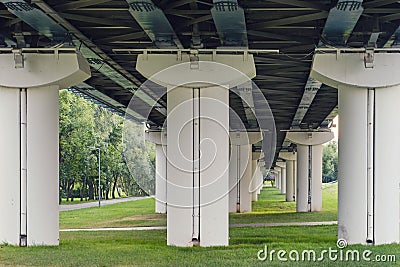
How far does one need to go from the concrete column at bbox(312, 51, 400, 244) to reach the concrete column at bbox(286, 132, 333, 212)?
3272 cm

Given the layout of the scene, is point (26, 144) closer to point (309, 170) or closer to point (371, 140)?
point (371, 140)

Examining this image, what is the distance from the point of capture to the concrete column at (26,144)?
21562mm

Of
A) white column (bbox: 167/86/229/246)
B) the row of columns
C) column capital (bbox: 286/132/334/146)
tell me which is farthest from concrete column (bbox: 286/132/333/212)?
white column (bbox: 167/86/229/246)

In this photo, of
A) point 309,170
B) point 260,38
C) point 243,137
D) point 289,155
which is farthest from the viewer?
point 289,155

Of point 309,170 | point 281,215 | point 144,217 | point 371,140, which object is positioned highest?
point 371,140

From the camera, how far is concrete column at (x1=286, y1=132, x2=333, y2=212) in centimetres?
5522

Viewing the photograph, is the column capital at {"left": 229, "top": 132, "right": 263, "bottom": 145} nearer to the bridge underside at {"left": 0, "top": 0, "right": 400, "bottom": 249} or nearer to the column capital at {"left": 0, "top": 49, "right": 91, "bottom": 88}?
the bridge underside at {"left": 0, "top": 0, "right": 400, "bottom": 249}

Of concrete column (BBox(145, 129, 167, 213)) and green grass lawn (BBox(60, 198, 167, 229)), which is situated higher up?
concrete column (BBox(145, 129, 167, 213))

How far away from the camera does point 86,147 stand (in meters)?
82.1

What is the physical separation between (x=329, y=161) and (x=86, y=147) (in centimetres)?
10046

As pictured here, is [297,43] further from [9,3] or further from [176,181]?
[9,3]

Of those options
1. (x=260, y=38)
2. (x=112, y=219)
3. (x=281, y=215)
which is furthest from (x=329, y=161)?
(x=260, y=38)

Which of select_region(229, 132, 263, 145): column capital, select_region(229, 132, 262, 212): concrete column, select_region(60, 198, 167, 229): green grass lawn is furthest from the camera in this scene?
select_region(229, 132, 262, 212): concrete column

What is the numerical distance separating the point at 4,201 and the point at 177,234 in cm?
497
